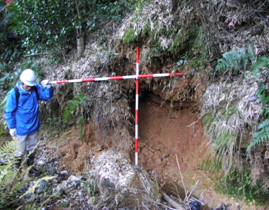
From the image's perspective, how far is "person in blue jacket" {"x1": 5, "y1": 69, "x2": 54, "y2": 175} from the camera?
3889 millimetres

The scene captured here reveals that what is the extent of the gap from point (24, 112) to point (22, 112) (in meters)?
Answer: 0.03

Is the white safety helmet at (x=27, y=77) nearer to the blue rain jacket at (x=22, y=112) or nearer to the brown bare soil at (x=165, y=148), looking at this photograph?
the blue rain jacket at (x=22, y=112)

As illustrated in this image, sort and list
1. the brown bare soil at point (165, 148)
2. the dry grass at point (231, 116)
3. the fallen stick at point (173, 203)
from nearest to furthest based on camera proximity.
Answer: the dry grass at point (231, 116) < the fallen stick at point (173, 203) < the brown bare soil at point (165, 148)

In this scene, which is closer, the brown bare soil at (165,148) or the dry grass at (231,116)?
the dry grass at (231,116)

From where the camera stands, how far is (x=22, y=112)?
3.99 meters

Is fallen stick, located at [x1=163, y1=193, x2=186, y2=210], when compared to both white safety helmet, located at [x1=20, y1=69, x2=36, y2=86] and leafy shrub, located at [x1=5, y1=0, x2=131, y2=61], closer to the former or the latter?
white safety helmet, located at [x1=20, y1=69, x2=36, y2=86]

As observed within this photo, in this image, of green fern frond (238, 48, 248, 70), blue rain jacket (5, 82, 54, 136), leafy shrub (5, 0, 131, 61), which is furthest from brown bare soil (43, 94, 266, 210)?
leafy shrub (5, 0, 131, 61)

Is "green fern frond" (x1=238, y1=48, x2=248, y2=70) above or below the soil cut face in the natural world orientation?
above

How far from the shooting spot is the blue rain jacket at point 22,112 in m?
3.87

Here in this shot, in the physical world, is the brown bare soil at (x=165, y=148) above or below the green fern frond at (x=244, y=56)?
below

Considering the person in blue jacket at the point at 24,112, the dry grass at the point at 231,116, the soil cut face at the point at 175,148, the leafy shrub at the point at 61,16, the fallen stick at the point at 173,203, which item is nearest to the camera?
the dry grass at the point at 231,116

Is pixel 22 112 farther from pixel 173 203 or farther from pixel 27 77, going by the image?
A: pixel 173 203

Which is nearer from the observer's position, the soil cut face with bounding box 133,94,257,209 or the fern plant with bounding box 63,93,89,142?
the soil cut face with bounding box 133,94,257,209

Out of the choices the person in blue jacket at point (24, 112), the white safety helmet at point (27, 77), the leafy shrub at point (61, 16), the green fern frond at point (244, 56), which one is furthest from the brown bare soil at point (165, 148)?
the leafy shrub at point (61, 16)
